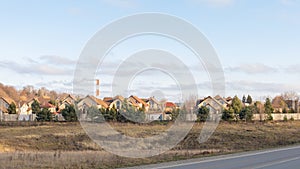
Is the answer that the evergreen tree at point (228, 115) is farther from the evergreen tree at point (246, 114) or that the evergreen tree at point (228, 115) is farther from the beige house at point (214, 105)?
the evergreen tree at point (246, 114)

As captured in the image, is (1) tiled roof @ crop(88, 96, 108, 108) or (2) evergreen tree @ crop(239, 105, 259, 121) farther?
(2) evergreen tree @ crop(239, 105, 259, 121)

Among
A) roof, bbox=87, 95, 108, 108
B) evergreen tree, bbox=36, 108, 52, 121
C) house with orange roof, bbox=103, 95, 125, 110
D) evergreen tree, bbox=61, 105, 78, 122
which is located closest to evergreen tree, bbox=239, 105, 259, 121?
roof, bbox=87, 95, 108, 108

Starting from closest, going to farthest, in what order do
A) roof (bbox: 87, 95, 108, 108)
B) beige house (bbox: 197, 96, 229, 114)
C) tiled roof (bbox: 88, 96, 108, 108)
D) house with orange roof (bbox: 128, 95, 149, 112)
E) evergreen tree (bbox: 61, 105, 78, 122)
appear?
roof (bbox: 87, 95, 108, 108)
tiled roof (bbox: 88, 96, 108, 108)
house with orange roof (bbox: 128, 95, 149, 112)
evergreen tree (bbox: 61, 105, 78, 122)
beige house (bbox: 197, 96, 229, 114)

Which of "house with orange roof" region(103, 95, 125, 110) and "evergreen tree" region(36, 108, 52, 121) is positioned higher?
"house with orange roof" region(103, 95, 125, 110)

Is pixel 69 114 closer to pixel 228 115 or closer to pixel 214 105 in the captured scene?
A: pixel 214 105

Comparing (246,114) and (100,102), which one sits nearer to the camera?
(100,102)

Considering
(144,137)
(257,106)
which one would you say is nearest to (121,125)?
(144,137)

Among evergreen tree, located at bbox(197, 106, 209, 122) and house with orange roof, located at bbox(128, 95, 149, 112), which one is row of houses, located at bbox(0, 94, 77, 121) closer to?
house with orange roof, located at bbox(128, 95, 149, 112)

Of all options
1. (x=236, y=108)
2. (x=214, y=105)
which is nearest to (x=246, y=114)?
(x=236, y=108)

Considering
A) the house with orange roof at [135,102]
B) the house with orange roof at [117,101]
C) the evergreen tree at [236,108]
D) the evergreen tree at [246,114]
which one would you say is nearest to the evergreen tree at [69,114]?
the house with orange roof at [135,102]

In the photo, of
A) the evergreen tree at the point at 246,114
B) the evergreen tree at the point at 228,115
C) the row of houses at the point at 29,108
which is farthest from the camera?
the row of houses at the point at 29,108

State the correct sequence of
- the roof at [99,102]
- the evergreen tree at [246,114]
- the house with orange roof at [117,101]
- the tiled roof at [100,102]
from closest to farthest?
1. the house with orange roof at [117,101]
2. the roof at [99,102]
3. the tiled roof at [100,102]
4. the evergreen tree at [246,114]

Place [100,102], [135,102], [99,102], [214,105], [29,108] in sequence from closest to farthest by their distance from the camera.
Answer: [135,102] → [99,102] → [100,102] → [214,105] → [29,108]

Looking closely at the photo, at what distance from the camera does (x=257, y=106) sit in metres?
81.2
